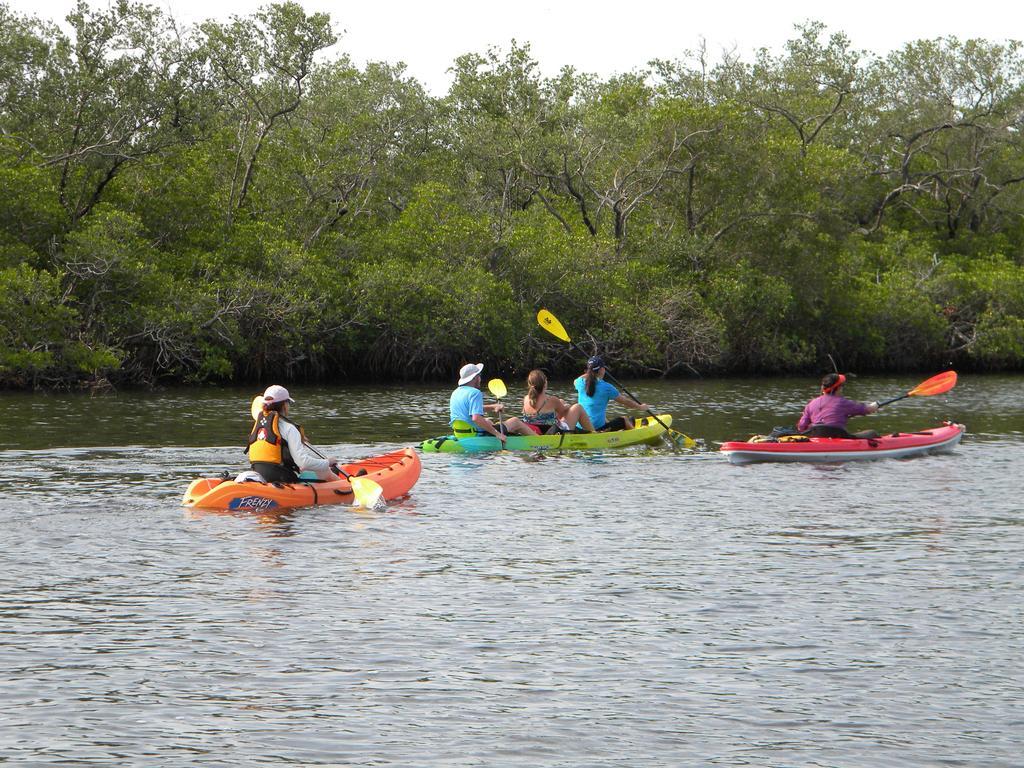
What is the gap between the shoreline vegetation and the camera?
31609 millimetres

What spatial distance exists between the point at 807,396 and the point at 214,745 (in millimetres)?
26831

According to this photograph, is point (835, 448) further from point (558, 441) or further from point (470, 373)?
point (470, 373)

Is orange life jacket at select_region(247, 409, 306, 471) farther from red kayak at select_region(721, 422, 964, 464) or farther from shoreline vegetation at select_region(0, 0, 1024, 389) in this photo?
shoreline vegetation at select_region(0, 0, 1024, 389)

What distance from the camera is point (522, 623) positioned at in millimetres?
8555

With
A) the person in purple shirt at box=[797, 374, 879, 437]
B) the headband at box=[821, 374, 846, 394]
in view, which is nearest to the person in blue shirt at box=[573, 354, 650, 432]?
the person in purple shirt at box=[797, 374, 879, 437]

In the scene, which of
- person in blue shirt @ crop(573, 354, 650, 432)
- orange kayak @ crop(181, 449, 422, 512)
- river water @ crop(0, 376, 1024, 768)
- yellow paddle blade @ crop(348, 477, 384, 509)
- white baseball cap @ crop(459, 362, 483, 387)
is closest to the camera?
river water @ crop(0, 376, 1024, 768)

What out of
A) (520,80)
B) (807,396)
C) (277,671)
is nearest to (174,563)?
(277,671)

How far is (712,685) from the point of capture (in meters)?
7.20

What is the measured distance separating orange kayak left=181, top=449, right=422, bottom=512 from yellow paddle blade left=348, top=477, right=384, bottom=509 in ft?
0.49

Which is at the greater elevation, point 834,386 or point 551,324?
point 551,324

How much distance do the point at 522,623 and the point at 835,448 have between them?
10301 mm

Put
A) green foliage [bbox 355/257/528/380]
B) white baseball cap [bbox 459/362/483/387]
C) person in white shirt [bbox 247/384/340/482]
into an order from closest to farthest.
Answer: person in white shirt [bbox 247/384/340/482], white baseball cap [bbox 459/362/483/387], green foliage [bbox 355/257/528/380]

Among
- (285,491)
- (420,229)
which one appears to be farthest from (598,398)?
(420,229)

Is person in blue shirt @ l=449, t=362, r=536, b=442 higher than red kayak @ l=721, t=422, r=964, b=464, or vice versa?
person in blue shirt @ l=449, t=362, r=536, b=442
